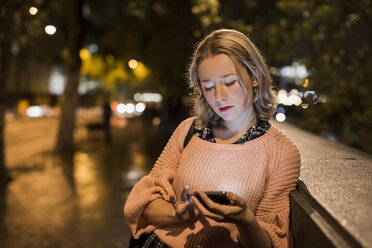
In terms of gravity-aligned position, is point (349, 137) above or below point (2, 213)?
above

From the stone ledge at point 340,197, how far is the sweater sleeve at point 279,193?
5 cm

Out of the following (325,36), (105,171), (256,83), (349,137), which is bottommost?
(105,171)

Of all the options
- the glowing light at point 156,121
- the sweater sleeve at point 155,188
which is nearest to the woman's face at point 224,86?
the sweater sleeve at point 155,188

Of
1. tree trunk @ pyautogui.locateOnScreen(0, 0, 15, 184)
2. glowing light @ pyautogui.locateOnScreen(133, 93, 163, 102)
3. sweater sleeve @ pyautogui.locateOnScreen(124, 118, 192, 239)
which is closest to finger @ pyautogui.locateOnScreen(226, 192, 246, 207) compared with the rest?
sweater sleeve @ pyautogui.locateOnScreen(124, 118, 192, 239)

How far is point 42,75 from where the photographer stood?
45500 millimetres

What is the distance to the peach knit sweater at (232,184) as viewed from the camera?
6.65 ft

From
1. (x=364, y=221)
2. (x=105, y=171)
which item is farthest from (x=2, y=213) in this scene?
(x=364, y=221)

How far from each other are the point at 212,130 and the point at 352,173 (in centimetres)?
79

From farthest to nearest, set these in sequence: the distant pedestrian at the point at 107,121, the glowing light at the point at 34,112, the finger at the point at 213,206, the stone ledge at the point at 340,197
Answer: the glowing light at the point at 34,112 < the distant pedestrian at the point at 107,121 < the finger at the point at 213,206 < the stone ledge at the point at 340,197

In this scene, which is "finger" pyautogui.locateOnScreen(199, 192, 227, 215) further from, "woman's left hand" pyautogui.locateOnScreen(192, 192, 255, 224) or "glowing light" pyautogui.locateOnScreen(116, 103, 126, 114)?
"glowing light" pyautogui.locateOnScreen(116, 103, 126, 114)

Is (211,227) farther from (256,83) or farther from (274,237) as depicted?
(256,83)

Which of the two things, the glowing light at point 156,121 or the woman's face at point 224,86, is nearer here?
the woman's face at point 224,86

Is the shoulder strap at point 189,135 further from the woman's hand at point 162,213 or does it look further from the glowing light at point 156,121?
the glowing light at point 156,121

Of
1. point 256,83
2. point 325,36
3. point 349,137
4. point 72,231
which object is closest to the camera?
point 256,83
